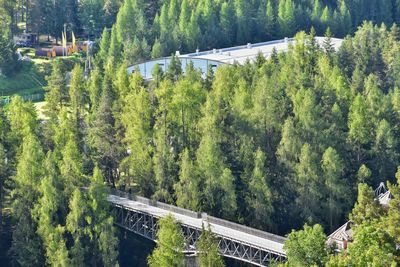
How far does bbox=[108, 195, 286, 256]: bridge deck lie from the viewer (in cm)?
5825

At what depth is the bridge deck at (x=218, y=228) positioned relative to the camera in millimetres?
58250

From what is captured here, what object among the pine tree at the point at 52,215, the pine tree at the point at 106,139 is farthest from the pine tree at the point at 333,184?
the pine tree at the point at 52,215

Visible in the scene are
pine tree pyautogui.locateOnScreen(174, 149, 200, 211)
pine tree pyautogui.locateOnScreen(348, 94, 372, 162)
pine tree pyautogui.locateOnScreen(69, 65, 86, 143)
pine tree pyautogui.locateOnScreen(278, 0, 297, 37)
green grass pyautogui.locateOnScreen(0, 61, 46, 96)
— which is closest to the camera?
pine tree pyautogui.locateOnScreen(174, 149, 200, 211)

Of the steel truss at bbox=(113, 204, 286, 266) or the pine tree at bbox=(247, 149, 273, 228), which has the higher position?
the pine tree at bbox=(247, 149, 273, 228)

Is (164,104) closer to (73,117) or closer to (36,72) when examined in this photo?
(73,117)

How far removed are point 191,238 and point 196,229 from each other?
921 mm

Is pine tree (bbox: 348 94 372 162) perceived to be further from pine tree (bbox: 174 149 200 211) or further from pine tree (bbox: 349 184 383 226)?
pine tree (bbox: 349 184 383 226)

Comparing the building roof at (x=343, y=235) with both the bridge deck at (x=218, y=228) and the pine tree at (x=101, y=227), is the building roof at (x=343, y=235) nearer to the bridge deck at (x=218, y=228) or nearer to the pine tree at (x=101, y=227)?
the bridge deck at (x=218, y=228)

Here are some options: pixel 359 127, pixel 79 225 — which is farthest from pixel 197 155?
pixel 359 127

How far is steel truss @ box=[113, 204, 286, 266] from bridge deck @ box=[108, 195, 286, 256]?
256mm

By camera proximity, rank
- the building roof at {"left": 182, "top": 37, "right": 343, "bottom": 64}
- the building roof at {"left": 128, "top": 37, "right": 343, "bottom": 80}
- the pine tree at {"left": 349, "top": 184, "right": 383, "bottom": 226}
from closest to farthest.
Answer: the pine tree at {"left": 349, "top": 184, "right": 383, "bottom": 226}, the building roof at {"left": 128, "top": 37, "right": 343, "bottom": 80}, the building roof at {"left": 182, "top": 37, "right": 343, "bottom": 64}

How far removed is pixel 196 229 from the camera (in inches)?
2400

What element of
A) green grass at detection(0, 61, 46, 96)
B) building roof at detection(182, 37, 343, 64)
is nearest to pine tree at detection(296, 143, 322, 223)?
building roof at detection(182, 37, 343, 64)

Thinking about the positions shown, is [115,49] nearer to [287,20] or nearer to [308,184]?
[287,20]
